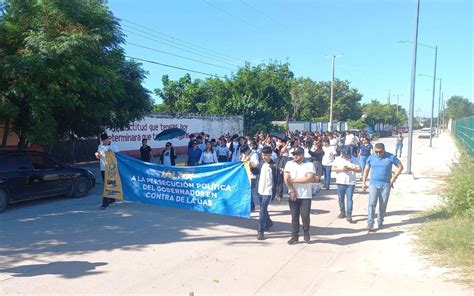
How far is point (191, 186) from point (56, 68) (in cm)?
510

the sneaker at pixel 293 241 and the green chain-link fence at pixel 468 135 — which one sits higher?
the green chain-link fence at pixel 468 135

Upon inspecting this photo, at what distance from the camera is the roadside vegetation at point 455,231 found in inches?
246

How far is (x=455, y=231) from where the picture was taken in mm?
7359

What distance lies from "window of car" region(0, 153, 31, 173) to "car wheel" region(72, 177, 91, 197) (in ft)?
5.06

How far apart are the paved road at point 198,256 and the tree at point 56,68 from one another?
2839 mm

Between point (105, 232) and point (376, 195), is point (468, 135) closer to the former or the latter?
point (376, 195)

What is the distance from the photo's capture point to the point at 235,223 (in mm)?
8961

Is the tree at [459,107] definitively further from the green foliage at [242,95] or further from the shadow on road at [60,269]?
the shadow on road at [60,269]

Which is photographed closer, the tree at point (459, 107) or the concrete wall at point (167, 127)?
the concrete wall at point (167, 127)

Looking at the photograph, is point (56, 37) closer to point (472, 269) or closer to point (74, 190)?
point (74, 190)

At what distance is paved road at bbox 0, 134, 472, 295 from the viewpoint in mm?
5484

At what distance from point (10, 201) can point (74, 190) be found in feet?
6.36

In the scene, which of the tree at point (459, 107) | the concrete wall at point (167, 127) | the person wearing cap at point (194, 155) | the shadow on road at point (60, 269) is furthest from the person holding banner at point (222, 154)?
the tree at point (459, 107)

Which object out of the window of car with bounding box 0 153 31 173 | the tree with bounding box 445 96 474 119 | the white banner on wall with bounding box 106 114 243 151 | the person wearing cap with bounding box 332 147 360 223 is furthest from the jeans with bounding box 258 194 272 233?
the tree with bounding box 445 96 474 119
